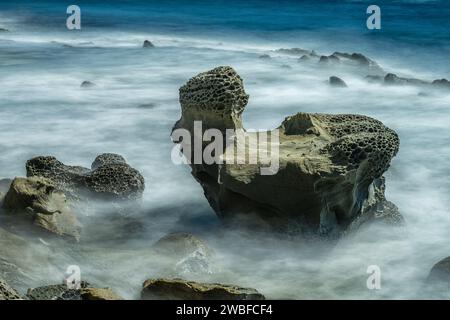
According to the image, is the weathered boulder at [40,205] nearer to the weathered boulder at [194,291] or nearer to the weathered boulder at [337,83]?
the weathered boulder at [194,291]

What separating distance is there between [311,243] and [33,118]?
20.5ft

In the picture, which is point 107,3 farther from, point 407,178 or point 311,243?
point 311,243

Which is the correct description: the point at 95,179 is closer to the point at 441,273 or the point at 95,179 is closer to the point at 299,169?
the point at 299,169

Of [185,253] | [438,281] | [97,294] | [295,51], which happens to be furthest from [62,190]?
[295,51]

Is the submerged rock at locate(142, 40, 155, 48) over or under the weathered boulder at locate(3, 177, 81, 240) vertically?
over

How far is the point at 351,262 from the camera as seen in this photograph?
5551mm

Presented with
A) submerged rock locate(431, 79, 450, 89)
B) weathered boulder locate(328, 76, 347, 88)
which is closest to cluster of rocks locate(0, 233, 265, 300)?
Answer: weathered boulder locate(328, 76, 347, 88)

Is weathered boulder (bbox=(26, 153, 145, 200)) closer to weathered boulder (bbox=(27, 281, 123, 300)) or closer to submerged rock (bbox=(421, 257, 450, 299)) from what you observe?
weathered boulder (bbox=(27, 281, 123, 300))

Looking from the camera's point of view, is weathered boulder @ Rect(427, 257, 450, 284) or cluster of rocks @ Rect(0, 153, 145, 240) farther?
cluster of rocks @ Rect(0, 153, 145, 240)

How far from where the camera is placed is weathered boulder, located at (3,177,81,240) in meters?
5.59

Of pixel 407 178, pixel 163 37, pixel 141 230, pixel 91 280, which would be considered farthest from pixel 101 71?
pixel 91 280

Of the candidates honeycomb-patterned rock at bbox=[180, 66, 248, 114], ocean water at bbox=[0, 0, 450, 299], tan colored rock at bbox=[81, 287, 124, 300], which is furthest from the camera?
honeycomb-patterned rock at bbox=[180, 66, 248, 114]

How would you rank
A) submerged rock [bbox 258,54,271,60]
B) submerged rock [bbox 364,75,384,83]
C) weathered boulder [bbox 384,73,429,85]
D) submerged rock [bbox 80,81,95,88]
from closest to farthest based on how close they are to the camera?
submerged rock [bbox 80,81,95,88], weathered boulder [bbox 384,73,429,85], submerged rock [bbox 364,75,384,83], submerged rock [bbox 258,54,271,60]

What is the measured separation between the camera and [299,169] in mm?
5430
